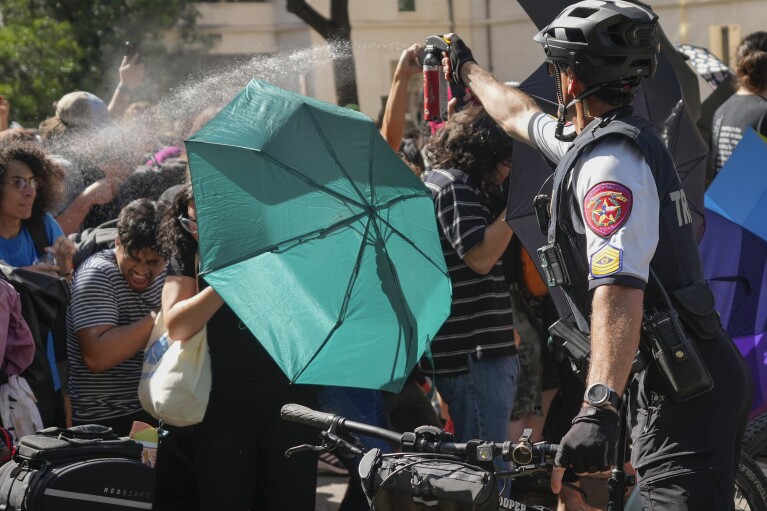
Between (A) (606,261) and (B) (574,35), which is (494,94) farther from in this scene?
(A) (606,261)

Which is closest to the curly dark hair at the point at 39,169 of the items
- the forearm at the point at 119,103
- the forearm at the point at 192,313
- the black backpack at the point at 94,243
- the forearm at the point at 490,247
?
the black backpack at the point at 94,243

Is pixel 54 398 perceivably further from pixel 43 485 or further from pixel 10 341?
pixel 43 485

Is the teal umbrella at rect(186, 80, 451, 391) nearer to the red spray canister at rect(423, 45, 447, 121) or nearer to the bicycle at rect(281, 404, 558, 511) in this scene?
the red spray canister at rect(423, 45, 447, 121)

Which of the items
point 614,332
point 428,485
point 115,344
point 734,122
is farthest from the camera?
point 734,122

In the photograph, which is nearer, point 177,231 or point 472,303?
point 177,231

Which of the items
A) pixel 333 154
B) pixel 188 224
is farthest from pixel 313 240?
pixel 188 224

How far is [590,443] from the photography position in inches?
103

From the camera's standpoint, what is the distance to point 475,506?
2.55 m

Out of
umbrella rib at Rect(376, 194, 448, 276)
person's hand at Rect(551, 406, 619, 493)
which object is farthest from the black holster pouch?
umbrella rib at Rect(376, 194, 448, 276)

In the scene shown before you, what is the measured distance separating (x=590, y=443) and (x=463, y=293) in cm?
237

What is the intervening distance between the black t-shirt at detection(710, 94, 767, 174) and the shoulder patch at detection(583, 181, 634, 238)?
4063 millimetres

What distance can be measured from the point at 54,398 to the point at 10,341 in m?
0.44

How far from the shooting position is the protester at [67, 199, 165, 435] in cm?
470

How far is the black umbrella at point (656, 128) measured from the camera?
168 inches
